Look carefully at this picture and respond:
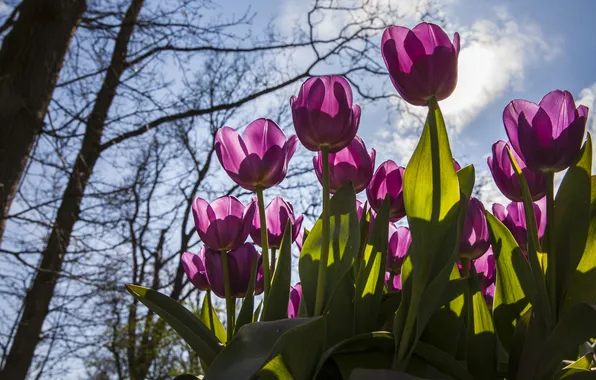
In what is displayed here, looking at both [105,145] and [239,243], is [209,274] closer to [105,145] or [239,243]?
[239,243]

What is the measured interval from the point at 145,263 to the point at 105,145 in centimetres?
162

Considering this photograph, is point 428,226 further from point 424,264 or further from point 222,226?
point 222,226

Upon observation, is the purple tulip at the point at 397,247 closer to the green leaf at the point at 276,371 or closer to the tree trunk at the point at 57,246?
the green leaf at the point at 276,371

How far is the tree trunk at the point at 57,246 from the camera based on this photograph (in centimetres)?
309

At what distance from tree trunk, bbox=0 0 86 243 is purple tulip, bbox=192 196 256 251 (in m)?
2.02

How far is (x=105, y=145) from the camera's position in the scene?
12.2 ft

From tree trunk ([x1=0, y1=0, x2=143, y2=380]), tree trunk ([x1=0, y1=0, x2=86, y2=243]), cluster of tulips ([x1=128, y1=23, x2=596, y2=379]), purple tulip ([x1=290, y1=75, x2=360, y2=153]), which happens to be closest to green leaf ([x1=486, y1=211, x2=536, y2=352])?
cluster of tulips ([x1=128, y1=23, x2=596, y2=379])

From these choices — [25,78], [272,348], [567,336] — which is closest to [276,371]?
[272,348]

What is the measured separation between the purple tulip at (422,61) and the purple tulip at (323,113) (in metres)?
0.03

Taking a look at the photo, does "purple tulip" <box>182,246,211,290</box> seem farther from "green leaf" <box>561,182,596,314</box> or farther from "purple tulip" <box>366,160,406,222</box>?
"green leaf" <box>561,182,596,314</box>

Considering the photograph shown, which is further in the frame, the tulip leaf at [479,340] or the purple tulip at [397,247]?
the purple tulip at [397,247]

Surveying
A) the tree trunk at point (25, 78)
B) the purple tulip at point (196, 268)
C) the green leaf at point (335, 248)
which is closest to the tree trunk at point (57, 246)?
the tree trunk at point (25, 78)

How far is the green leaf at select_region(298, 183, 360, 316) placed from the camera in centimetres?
36

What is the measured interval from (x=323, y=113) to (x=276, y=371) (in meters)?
0.15
